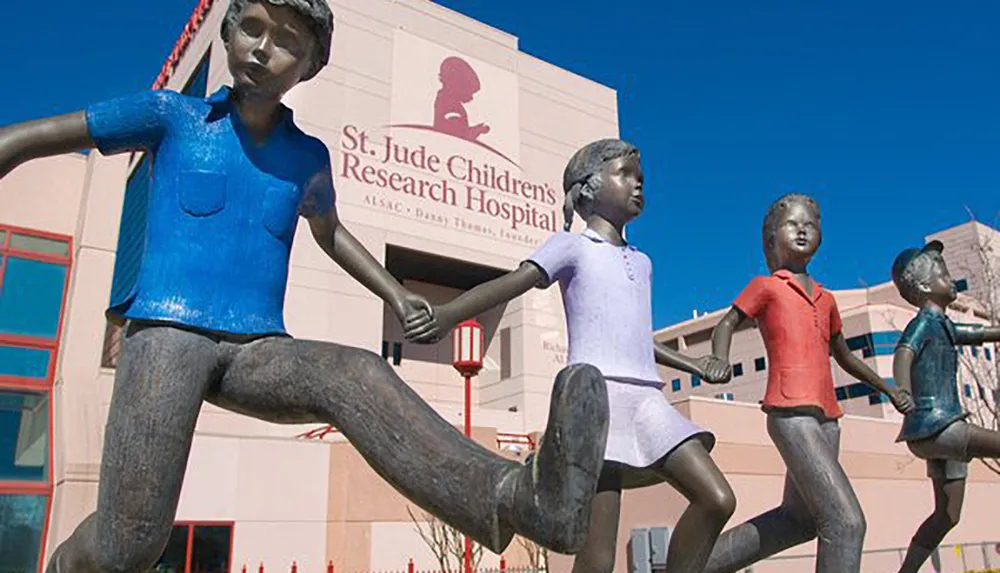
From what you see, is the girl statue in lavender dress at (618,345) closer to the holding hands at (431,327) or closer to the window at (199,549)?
the holding hands at (431,327)

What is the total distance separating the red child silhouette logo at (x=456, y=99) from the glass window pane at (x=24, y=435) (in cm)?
1407

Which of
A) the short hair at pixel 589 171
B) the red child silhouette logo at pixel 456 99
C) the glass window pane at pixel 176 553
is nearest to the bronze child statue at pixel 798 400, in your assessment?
the short hair at pixel 589 171

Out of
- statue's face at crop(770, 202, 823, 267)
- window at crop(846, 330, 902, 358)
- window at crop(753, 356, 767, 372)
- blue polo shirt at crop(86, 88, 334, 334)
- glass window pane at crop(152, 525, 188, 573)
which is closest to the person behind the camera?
blue polo shirt at crop(86, 88, 334, 334)

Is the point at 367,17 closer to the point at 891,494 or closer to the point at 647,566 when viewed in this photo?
the point at 891,494

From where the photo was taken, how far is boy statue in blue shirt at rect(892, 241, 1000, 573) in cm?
390

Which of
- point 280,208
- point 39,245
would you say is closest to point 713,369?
point 280,208

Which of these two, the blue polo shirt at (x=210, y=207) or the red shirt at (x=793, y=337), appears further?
the red shirt at (x=793, y=337)

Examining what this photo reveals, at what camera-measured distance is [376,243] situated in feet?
67.9

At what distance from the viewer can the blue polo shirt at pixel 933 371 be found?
3969mm

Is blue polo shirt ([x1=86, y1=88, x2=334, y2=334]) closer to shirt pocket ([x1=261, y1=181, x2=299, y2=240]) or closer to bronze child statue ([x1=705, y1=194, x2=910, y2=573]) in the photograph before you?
shirt pocket ([x1=261, y1=181, x2=299, y2=240])

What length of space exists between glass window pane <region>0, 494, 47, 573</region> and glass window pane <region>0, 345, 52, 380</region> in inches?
67.7

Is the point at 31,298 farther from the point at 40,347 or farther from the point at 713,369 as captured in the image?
the point at 713,369

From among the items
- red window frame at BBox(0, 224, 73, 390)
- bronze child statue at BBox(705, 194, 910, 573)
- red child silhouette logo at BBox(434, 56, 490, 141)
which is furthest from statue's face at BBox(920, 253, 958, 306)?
red child silhouette logo at BBox(434, 56, 490, 141)

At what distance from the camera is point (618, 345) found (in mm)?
2779
